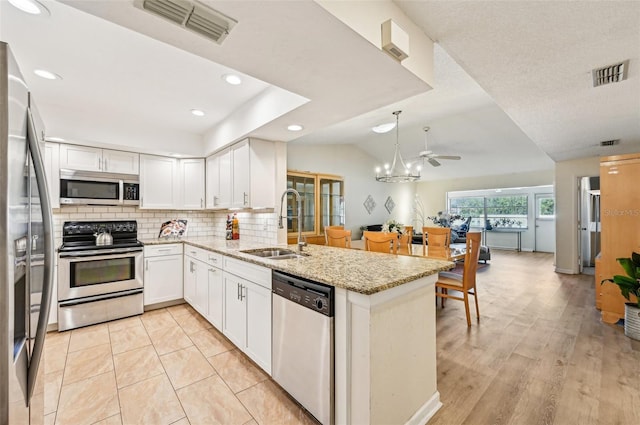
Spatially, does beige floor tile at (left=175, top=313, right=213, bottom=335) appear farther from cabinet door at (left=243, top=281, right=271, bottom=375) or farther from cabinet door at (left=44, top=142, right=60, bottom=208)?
cabinet door at (left=44, top=142, right=60, bottom=208)

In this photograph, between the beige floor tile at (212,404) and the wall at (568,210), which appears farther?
the wall at (568,210)

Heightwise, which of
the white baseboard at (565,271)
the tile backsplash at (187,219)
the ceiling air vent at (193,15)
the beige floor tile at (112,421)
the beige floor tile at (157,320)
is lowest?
the beige floor tile at (112,421)

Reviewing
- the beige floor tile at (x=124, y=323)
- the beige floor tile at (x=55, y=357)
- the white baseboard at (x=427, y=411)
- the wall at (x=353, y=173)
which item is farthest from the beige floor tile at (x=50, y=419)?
the wall at (x=353, y=173)

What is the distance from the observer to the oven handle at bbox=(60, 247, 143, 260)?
9.64 ft

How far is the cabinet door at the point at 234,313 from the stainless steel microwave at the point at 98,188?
2.06 m

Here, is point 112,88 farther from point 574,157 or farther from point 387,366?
point 574,157

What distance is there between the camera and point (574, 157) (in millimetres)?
5227

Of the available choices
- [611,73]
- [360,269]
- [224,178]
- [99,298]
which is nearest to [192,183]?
[224,178]

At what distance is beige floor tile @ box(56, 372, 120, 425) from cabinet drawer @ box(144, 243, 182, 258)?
5.19 feet

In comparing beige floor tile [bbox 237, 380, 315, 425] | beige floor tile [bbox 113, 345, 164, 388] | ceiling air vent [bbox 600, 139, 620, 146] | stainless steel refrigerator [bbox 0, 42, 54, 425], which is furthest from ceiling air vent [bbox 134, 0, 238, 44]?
ceiling air vent [bbox 600, 139, 620, 146]

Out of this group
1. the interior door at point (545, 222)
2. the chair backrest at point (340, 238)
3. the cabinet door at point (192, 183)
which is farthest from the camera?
the interior door at point (545, 222)

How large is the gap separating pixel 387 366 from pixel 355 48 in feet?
5.64

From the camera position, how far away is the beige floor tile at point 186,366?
2090 mm

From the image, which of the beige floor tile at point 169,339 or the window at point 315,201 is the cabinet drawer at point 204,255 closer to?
the beige floor tile at point 169,339
